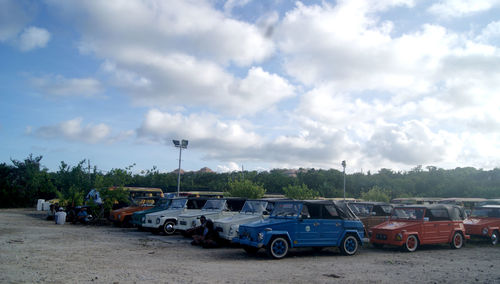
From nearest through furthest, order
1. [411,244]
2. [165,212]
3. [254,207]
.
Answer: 1. [411,244]
2. [254,207]
3. [165,212]

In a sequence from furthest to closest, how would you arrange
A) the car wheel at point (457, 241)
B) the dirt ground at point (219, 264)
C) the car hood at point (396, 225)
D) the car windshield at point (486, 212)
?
the car windshield at point (486, 212) < the car wheel at point (457, 241) < the car hood at point (396, 225) < the dirt ground at point (219, 264)

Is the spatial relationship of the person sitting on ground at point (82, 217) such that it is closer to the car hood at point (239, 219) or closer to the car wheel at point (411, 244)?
the car hood at point (239, 219)

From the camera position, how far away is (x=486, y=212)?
1534 centimetres

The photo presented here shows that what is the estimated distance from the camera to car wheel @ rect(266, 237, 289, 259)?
10.3 m

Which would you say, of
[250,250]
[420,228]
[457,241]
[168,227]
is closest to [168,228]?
[168,227]

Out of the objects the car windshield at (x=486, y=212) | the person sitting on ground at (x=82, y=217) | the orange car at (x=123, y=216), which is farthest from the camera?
the person sitting on ground at (x=82, y=217)

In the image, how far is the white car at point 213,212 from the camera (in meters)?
15.1

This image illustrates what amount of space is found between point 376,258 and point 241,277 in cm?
489

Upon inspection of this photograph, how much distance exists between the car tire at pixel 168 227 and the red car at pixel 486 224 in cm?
1176

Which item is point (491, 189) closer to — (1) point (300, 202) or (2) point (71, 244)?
(1) point (300, 202)

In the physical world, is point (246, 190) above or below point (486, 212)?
above

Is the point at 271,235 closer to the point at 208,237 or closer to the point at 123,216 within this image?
the point at 208,237

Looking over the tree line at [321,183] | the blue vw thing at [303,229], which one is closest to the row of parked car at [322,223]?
the blue vw thing at [303,229]

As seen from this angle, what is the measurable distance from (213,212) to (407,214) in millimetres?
7204
